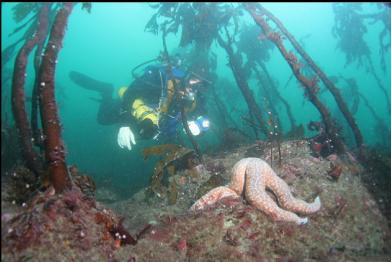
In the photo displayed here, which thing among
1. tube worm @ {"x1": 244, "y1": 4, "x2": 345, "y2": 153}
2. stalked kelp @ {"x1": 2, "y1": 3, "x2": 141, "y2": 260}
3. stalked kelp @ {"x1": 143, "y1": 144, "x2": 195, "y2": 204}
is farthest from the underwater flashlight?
stalked kelp @ {"x1": 2, "y1": 3, "x2": 141, "y2": 260}

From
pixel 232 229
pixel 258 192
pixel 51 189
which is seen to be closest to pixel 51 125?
pixel 51 189

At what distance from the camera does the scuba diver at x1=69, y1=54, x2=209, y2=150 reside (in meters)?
7.83

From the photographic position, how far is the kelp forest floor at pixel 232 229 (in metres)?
2.90

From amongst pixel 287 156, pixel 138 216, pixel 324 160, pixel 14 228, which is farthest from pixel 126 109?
pixel 14 228

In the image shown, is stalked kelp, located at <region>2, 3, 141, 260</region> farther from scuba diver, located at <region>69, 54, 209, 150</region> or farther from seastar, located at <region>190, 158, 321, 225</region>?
scuba diver, located at <region>69, 54, 209, 150</region>

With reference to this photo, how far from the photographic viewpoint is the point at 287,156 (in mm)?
7215

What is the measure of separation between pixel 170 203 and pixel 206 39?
5840 mm

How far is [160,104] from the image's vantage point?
8.02m

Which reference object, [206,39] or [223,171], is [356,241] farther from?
[206,39]

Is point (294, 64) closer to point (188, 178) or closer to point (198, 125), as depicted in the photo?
point (198, 125)

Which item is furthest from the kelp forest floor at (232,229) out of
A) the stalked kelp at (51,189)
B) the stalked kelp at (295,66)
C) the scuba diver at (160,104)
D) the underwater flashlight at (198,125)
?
the scuba diver at (160,104)

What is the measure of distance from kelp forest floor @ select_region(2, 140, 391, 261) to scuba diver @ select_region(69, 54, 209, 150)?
170 cm

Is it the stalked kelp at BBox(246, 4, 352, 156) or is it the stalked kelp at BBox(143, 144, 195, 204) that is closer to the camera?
the stalked kelp at BBox(246, 4, 352, 156)

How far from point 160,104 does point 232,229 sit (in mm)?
4487
